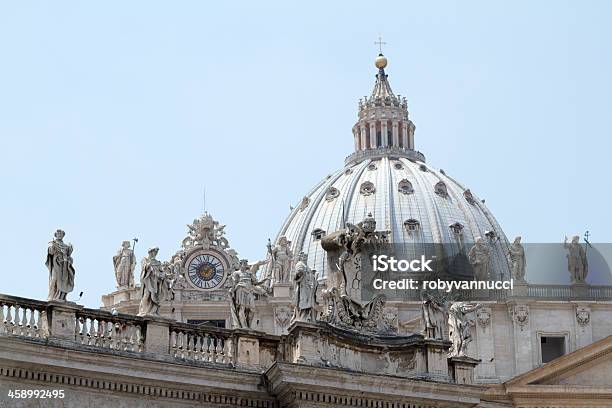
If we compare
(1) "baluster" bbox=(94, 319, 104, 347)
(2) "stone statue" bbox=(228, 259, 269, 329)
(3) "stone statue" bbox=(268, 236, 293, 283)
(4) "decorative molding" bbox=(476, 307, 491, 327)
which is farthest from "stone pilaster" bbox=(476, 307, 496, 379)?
(1) "baluster" bbox=(94, 319, 104, 347)

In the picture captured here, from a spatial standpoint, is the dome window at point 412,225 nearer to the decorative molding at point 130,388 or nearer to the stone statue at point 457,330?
the stone statue at point 457,330

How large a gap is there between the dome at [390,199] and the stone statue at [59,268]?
295 ft

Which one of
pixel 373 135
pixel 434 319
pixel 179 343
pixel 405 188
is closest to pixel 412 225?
pixel 405 188

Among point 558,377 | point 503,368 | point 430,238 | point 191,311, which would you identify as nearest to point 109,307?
point 191,311

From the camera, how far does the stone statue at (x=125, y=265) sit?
93000mm

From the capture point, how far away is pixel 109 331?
31453 millimetres

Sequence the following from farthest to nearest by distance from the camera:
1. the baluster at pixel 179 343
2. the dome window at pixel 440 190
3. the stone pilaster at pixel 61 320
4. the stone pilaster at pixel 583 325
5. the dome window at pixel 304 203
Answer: the dome window at pixel 304 203
the dome window at pixel 440 190
the stone pilaster at pixel 583 325
the baluster at pixel 179 343
the stone pilaster at pixel 61 320

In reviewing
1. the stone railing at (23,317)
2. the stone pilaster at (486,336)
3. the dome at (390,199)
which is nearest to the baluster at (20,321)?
the stone railing at (23,317)

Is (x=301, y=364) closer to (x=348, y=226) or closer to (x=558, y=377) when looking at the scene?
(x=348, y=226)

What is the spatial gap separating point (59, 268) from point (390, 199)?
104408 mm

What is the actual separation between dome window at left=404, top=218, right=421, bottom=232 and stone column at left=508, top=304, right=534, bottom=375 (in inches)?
1743

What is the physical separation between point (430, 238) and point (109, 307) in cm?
4239

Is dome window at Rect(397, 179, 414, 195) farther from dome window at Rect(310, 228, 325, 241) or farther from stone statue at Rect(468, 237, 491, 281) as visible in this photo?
stone statue at Rect(468, 237, 491, 281)

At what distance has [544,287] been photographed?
88.9 metres
